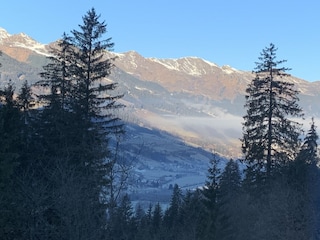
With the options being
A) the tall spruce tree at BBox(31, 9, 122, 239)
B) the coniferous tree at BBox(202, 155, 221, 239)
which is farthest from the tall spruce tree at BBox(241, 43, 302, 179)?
the tall spruce tree at BBox(31, 9, 122, 239)

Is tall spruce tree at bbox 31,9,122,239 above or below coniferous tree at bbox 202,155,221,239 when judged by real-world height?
above

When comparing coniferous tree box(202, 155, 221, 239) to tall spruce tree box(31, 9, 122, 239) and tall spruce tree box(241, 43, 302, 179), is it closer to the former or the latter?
tall spruce tree box(241, 43, 302, 179)

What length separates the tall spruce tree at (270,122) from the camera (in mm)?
24156

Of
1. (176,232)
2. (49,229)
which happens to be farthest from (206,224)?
(176,232)

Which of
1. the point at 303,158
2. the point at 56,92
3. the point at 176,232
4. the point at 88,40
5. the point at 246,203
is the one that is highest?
the point at 88,40

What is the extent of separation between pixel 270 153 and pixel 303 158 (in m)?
2.81

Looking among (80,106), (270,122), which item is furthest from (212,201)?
(80,106)

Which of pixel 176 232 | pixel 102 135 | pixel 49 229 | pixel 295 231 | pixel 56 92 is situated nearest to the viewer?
pixel 49 229

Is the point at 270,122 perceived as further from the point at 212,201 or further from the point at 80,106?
the point at 80,106

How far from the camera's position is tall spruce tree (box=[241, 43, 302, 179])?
24156 mm

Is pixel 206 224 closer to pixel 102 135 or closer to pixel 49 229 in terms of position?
pixel 102 135

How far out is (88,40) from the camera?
2436 centimetres

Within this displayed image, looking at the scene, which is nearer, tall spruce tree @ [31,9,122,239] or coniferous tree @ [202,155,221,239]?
tall spruce tree @ [31,9,122,239]

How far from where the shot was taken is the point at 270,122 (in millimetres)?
24250
